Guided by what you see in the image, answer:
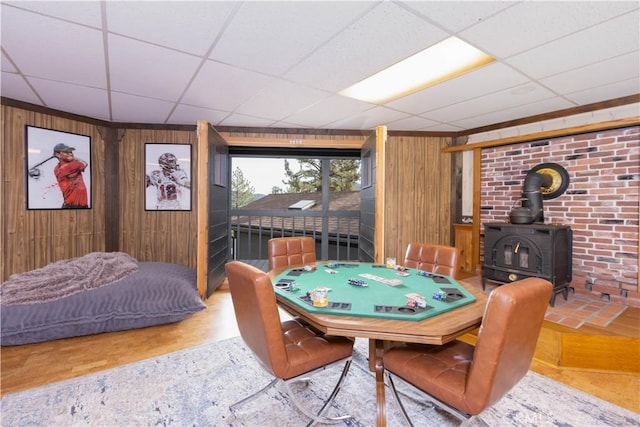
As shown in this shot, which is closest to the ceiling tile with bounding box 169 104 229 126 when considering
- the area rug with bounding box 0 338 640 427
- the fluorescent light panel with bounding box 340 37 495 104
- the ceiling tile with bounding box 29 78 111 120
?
the ceiling tile with bounding box 29 78 111 120

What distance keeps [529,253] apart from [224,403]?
10.6 ft

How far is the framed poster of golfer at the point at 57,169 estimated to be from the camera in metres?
3.53

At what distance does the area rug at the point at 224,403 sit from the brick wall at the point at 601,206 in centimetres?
190

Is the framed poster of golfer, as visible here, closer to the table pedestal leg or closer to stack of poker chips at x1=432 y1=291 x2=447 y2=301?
the table pedestal leg

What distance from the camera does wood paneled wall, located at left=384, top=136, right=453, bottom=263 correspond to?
185 inches

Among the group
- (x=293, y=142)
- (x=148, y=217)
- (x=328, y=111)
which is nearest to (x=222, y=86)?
(x=328, y=111)

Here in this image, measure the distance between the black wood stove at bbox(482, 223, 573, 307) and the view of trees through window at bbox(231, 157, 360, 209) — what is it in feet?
11.2

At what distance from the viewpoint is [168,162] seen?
4.42m

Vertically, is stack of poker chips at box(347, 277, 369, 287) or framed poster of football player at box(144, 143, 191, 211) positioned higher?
framed poster of football player at box(144, 143, 191, 211)

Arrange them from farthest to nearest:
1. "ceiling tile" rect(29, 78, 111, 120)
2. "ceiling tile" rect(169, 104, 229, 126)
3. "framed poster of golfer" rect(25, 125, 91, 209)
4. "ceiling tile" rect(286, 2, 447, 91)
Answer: "ceiling tile" rect(169, 104, 229, 126), "framed poster of golfer" rect(25, 125, 91, 209), "ceiling tile" rect(29, 78, 111, 120), "ceiling tile" rect(286, 2, 447, 91)

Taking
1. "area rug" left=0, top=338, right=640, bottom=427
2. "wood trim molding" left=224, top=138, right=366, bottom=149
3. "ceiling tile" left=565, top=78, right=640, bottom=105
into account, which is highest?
"ceiling tile" left=565, top=78, right=640, bottom=105

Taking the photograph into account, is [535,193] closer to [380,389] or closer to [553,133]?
[553,133]

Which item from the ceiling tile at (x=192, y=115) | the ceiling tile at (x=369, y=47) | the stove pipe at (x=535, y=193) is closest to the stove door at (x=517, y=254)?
the stove pipe at (x=535, y=193)

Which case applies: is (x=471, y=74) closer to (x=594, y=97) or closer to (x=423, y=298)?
(x=594, y=97)
